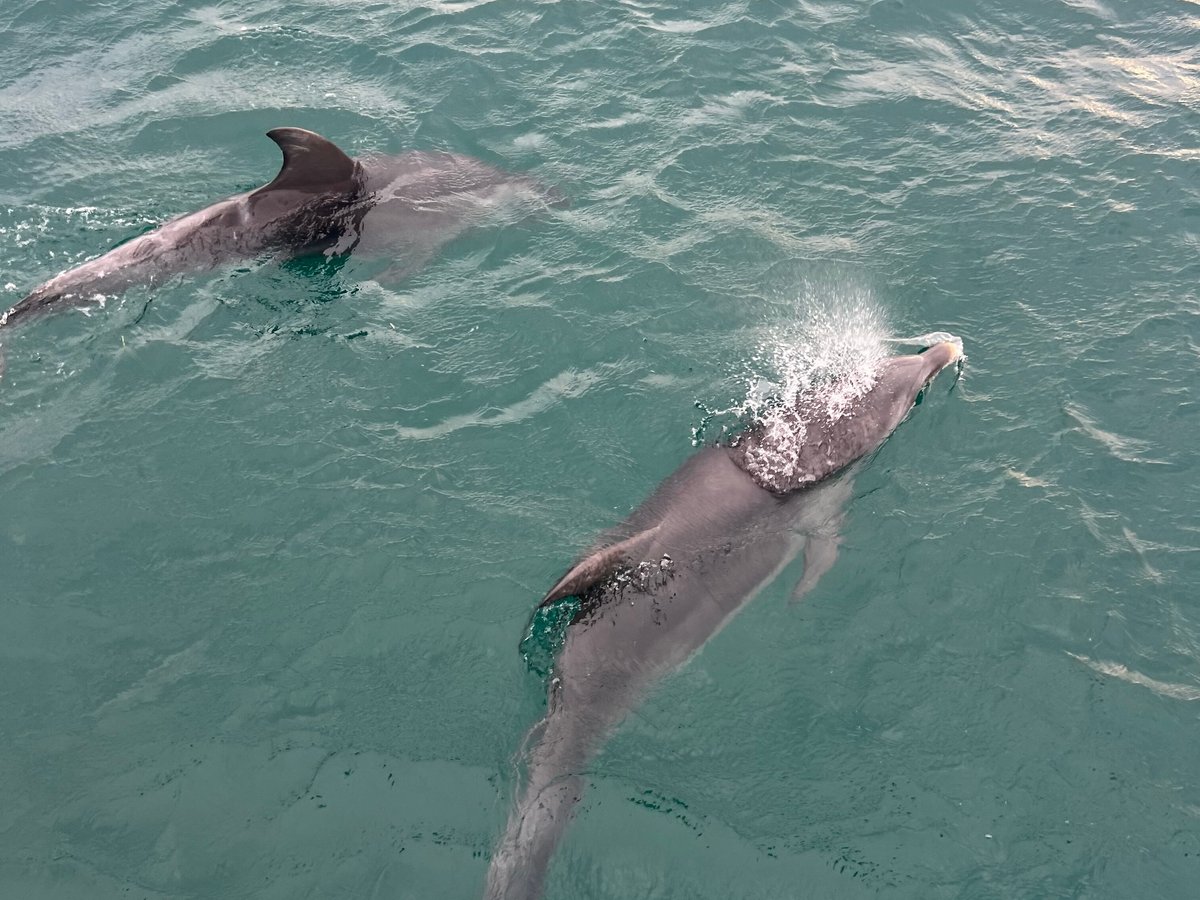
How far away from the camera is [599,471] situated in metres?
10.6

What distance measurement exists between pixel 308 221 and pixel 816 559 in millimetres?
8349

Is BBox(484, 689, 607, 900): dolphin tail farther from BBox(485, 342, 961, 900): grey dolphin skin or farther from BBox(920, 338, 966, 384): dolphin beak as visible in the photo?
BBox(920, 338, 966, 384): dolphin beak

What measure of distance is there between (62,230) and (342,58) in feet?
20.7

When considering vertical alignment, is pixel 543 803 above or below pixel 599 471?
below

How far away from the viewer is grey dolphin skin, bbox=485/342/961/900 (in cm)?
809

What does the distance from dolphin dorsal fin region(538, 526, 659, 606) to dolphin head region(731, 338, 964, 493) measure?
1.81 m

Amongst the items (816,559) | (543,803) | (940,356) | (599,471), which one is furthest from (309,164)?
(543,803)

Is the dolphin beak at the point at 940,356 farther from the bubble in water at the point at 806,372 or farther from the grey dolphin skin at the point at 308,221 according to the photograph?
the grey dolphin skin at the point at 308,221

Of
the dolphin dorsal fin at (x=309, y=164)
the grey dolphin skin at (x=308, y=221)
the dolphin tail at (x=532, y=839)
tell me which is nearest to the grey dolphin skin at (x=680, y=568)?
the dolphin tail at (x=532, y=839)

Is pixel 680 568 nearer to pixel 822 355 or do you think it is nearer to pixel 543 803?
pixel 543 803

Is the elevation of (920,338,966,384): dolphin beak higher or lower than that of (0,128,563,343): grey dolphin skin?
lower

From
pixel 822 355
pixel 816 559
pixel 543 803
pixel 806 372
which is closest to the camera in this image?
pixel 543 803

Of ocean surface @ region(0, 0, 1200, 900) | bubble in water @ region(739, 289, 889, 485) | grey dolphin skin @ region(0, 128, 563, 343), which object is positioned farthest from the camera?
grey dolphin skin @ region(0, 128, 563, 343)

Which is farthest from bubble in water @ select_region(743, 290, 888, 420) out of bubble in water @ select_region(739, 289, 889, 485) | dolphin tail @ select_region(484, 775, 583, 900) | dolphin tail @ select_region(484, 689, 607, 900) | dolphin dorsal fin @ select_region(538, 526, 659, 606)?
dolphin tail @ select_region(484, 775, 583, 900)
